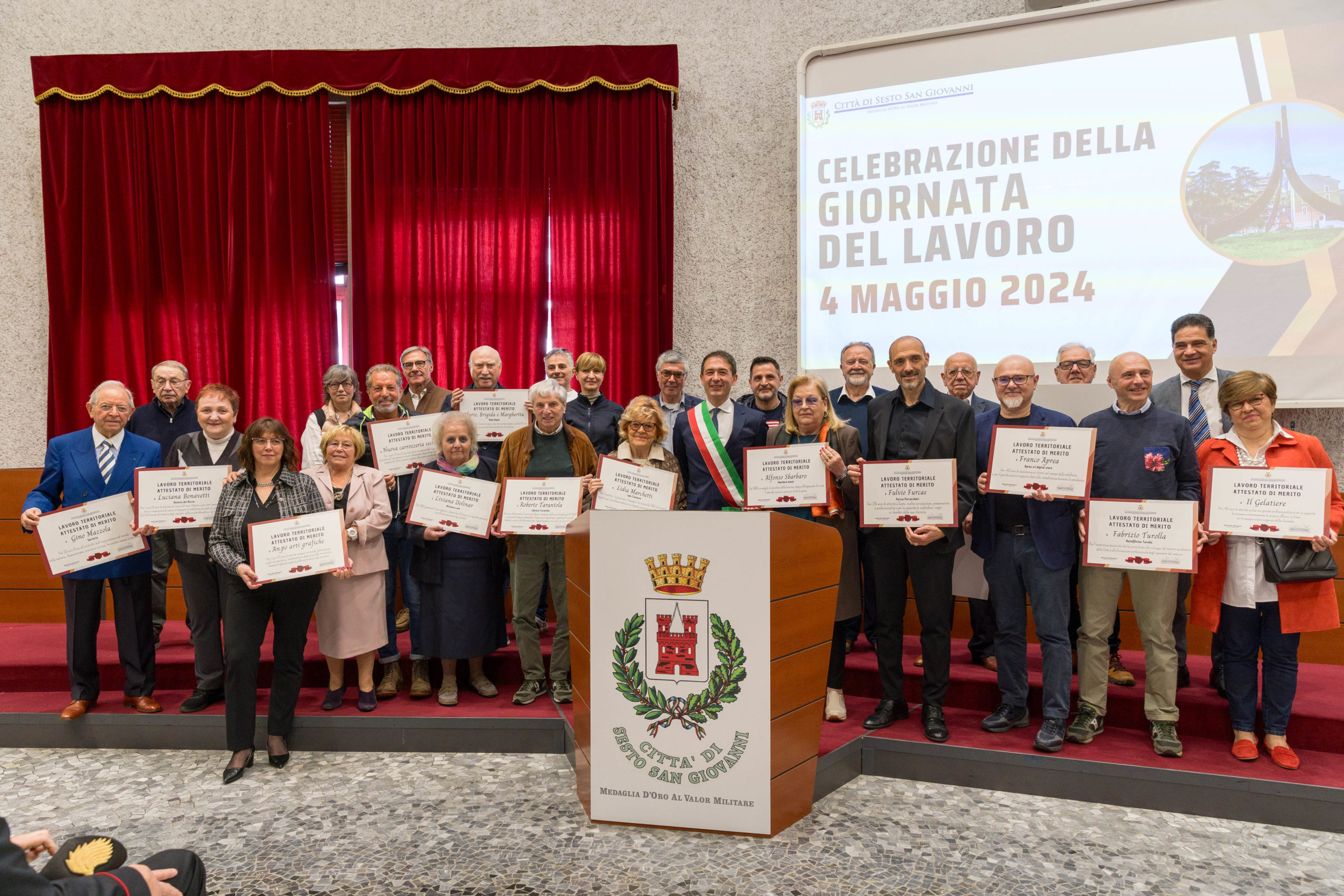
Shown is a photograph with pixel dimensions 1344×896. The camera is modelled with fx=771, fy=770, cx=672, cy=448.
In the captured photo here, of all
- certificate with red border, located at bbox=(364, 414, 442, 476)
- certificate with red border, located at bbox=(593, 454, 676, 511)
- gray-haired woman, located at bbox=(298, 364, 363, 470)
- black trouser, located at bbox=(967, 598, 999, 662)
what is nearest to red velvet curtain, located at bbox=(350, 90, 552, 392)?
gray-haired woman, located at bbox=(298, 364, 363, 470)

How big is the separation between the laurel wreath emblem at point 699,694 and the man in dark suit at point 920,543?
0.99 m

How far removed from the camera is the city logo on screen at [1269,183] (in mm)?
3951

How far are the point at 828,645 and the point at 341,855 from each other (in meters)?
1.74

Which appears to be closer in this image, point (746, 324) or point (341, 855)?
point (341, 855)

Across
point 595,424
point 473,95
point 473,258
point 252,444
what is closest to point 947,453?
point 595,424

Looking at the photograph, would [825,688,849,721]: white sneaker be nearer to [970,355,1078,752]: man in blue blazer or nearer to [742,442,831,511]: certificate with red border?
[970,355,1078,752]: man in blue blazer

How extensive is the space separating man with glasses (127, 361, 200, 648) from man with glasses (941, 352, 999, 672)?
383 cm

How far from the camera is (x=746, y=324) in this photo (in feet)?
18.2

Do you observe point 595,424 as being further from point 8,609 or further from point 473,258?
point 8,609

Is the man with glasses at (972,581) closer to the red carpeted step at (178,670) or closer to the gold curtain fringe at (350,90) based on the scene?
the red carpeted step at (178,670)

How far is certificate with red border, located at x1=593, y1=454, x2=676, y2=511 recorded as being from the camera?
3.25m

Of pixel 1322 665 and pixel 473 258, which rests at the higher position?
pixel 473 258

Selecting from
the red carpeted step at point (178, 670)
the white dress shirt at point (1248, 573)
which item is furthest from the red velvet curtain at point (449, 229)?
the white dress shirt at point (1248, 573)

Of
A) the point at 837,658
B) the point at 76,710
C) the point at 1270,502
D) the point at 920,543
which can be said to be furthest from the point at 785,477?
the point at 76,710
